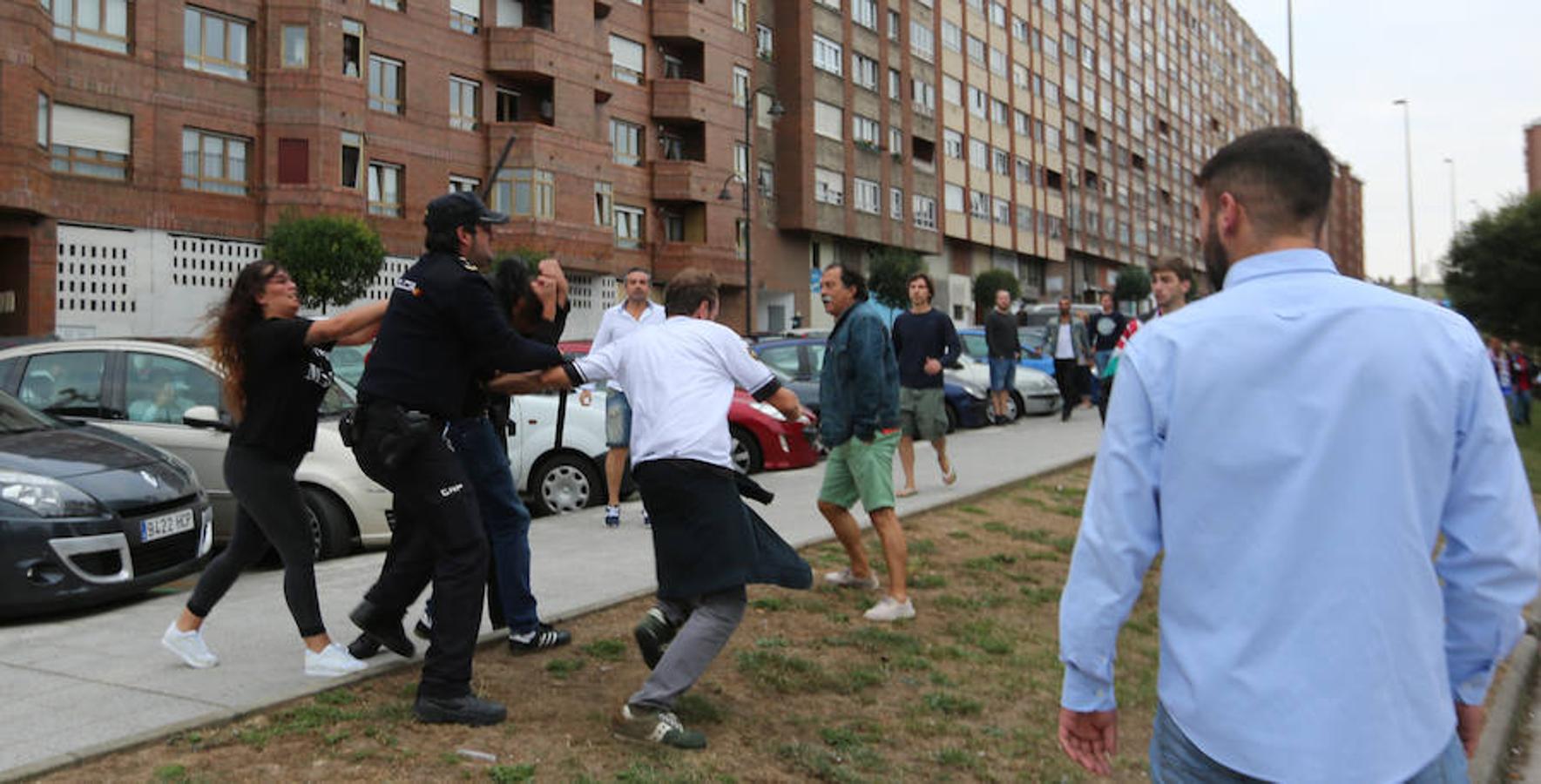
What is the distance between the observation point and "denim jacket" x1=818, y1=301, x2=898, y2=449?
21.8 feet

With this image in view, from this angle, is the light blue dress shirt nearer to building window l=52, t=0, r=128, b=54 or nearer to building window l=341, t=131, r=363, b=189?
building window l=52, t=0, r=128, b=54

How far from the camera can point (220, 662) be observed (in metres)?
5.30

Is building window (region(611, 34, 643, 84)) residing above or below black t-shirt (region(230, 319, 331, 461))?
above

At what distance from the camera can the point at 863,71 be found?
5197 centimetres

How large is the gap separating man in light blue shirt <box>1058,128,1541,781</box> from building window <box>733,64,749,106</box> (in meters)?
43.6

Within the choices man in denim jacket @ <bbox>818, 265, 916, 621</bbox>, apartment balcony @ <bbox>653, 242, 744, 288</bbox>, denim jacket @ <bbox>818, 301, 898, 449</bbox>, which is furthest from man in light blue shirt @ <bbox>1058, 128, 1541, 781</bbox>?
apartment balcony @ <bbox>653, 242, 744, 288</bbox>

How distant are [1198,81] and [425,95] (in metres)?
81.7

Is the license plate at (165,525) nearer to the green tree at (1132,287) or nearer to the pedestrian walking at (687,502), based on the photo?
the pedestrian walking at (687,502)

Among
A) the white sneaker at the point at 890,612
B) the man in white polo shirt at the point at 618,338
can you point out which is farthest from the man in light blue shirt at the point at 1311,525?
the man in white polo shirt at the point at 618,338

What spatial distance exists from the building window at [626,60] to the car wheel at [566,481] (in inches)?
1247

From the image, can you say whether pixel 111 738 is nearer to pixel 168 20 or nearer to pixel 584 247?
pixel 168 20

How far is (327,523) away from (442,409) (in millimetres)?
4056

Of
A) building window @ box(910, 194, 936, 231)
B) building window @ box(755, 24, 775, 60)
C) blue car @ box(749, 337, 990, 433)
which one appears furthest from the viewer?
building window @ box(910, 194, 936, 231)

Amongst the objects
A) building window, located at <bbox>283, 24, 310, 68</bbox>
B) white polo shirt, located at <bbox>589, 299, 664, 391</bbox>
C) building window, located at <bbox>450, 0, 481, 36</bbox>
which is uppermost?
building window, located at <bbox>450, 0, 481, 36</bbox>
